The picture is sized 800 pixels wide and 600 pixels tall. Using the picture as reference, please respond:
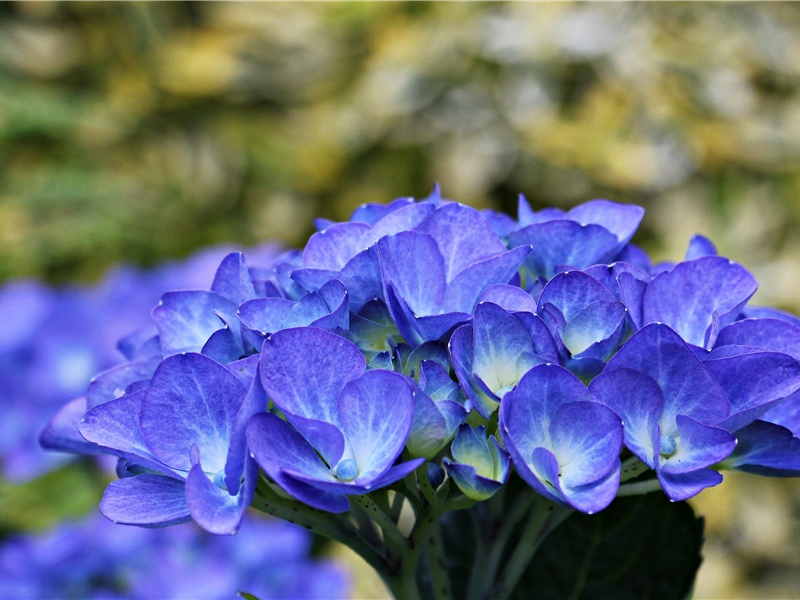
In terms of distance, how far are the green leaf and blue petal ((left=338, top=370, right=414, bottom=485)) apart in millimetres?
213

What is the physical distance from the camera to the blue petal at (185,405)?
1.01ft

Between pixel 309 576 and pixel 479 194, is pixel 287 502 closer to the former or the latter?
pixel 309 576

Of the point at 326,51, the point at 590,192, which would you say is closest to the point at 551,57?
the point at 590,192

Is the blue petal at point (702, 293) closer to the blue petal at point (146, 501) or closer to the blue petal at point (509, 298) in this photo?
the blue petal at point (509, 298)

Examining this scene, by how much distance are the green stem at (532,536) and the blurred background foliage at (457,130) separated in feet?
4.78

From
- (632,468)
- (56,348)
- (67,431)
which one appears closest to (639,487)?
(632,468)

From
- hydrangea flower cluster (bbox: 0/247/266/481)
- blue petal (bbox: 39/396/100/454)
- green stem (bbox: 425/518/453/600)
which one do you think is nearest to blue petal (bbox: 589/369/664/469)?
green stem (bbox: 425/518/453/600)

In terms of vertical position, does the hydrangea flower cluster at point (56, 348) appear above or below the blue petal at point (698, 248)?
below

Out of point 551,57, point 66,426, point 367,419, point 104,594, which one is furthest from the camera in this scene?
point 551,57

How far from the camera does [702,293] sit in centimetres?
36

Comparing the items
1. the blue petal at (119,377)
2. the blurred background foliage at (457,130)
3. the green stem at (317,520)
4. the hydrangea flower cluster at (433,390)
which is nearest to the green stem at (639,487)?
the hydrangea flower cluster at (433,390)

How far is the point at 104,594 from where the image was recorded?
0.72m

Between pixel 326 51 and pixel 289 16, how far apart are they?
139 millimetres

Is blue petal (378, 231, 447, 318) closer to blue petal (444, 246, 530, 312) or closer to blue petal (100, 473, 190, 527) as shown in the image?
blue petal (444, 246, 530, 312)
